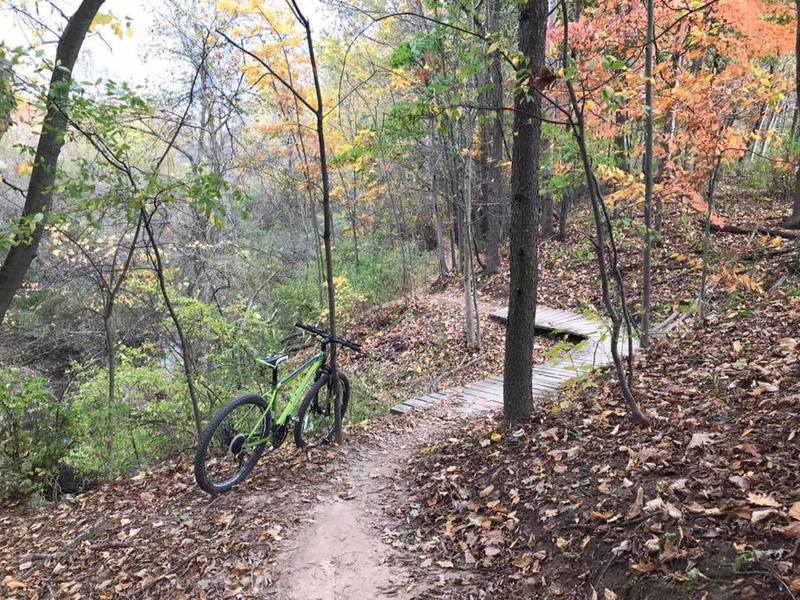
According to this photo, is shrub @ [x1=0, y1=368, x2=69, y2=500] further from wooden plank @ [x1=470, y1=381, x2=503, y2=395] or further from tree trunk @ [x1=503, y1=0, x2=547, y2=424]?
wooden plank @ [x1=470, y1=381, x2=503, y2=395]

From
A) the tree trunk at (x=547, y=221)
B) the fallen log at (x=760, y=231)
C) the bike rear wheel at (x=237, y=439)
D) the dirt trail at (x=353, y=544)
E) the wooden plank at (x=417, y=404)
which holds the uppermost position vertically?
the tree trunk at (x=547, y=221)

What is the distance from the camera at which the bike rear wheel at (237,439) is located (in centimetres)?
423

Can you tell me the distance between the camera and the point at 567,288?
12.0m

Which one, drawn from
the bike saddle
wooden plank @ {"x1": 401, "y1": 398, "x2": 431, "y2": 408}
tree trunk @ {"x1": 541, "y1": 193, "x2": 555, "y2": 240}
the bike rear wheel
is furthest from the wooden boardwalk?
tree trunk @ {"x1": 541, "y1": 193, "x2": 555, "y2": 240}

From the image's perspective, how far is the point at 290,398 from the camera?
16.6 feet

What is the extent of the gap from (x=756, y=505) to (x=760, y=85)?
5400 mm

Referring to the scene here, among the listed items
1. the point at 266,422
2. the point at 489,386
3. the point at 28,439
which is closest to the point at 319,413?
the point at 266,422

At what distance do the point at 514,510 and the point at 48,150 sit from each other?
206 inches

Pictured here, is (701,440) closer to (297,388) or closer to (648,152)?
(297,388)

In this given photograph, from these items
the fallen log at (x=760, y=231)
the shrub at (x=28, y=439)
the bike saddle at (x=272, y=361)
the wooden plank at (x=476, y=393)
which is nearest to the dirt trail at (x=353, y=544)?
the bike saddle at (x=272, y=361)

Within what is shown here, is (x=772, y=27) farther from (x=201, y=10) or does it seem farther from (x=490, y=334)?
(x=201, y=10)

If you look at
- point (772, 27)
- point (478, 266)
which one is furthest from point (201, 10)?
point (772, 27)

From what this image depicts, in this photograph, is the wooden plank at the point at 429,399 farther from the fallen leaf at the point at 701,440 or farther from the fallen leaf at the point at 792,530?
the fallen leaf at the point at 792,530

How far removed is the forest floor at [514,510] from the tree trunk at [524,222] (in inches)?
15.1
